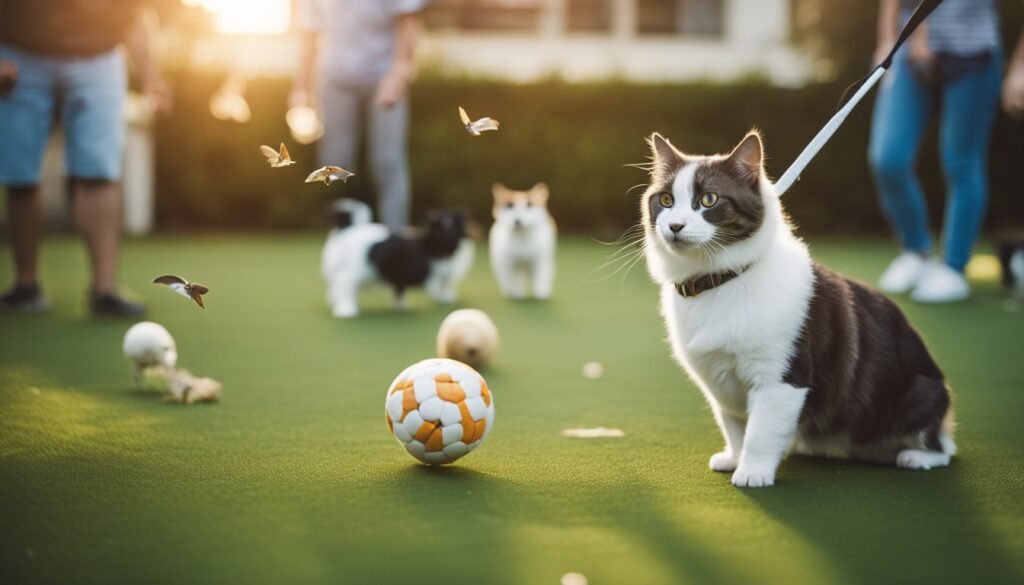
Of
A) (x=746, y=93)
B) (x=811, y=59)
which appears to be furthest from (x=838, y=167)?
(x=811, y=59)

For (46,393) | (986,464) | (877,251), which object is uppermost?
(986,464)

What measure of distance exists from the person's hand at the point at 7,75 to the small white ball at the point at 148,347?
1948mm

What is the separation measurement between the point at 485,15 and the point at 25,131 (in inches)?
490

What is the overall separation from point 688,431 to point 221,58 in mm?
12579

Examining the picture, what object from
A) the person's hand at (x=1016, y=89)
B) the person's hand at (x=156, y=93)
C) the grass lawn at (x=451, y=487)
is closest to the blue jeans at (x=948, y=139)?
the person's hand at (x=1016, y=89)

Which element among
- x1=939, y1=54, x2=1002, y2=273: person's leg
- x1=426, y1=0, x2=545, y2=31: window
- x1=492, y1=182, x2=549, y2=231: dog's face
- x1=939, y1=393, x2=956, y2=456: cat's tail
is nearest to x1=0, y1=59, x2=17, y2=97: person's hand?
x1=492, y1=182, x2=549, y2=231: dog's face

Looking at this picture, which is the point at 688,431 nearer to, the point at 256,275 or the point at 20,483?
the point at 20,483

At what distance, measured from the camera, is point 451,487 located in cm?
264

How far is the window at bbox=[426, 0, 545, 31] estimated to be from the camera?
55.2ft

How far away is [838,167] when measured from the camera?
483 inches

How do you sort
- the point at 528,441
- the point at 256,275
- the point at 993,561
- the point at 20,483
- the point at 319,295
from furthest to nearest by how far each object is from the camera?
1. the point at 256,275
2. the point at 319,295
3. the point at 528,441
4. the point at 20,483
5. the point at 993,561

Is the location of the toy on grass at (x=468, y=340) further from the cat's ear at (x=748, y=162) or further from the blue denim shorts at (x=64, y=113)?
the blue denim shorts at (x=64, y=113)

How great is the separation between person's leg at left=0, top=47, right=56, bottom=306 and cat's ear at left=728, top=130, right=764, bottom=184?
12.8 ft

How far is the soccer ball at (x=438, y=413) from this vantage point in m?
2.77
